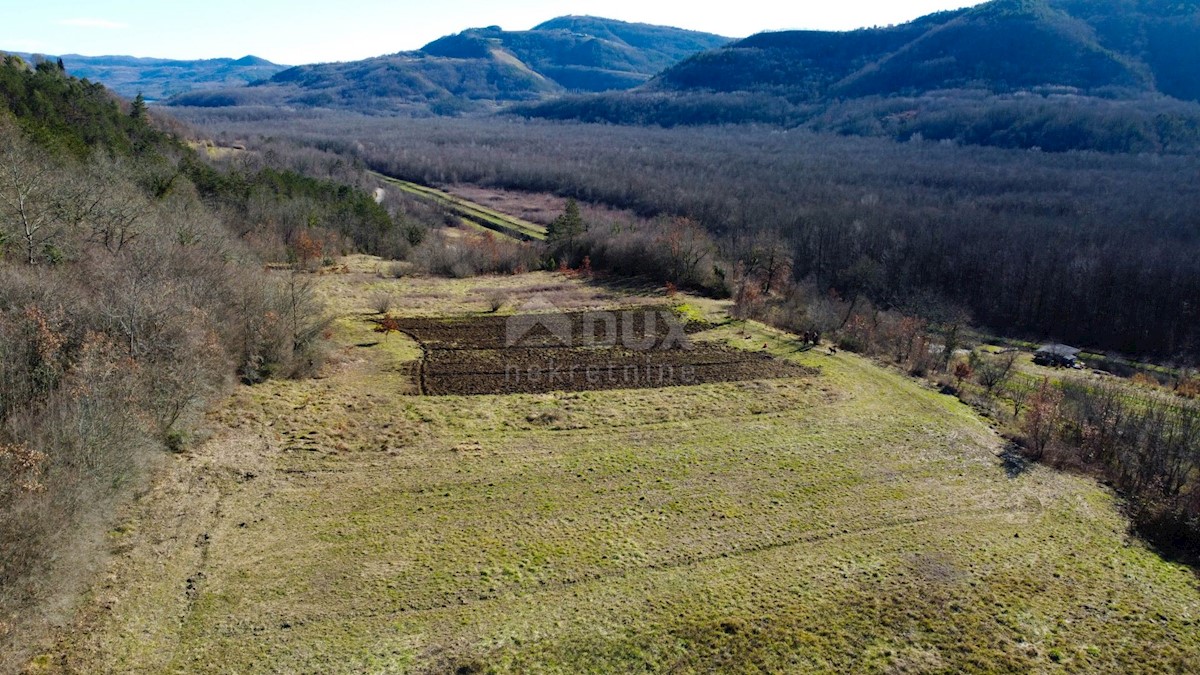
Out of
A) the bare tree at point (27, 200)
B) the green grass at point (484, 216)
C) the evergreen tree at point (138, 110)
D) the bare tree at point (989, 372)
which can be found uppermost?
the evergreen tree at point (138, 110)

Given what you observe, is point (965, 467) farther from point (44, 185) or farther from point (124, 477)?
point (44, 185)

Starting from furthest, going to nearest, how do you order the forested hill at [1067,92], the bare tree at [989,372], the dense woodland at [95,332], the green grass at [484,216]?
the forested hill at [1067,92]
the green grass at [484,216]
the bare tree at [989,372]
the dense woodland at [95,332]

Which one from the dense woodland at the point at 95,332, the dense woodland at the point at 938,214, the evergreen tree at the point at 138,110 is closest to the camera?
the dense woodland at the point at 95,332

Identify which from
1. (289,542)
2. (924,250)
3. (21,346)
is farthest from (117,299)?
(924,250)

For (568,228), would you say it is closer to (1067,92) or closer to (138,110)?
(138,110)

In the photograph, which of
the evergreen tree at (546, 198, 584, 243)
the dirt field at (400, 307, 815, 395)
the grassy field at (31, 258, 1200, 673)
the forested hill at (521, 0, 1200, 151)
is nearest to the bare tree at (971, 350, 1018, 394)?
the grassy field at (31, 258, 1200, 673)

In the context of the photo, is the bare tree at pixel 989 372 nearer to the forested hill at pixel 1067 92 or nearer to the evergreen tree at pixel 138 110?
the evergreen tree at pixel 138 110

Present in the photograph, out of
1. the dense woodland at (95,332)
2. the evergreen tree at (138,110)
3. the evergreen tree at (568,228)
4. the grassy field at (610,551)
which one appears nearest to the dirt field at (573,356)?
the grassy field at (610,551)
